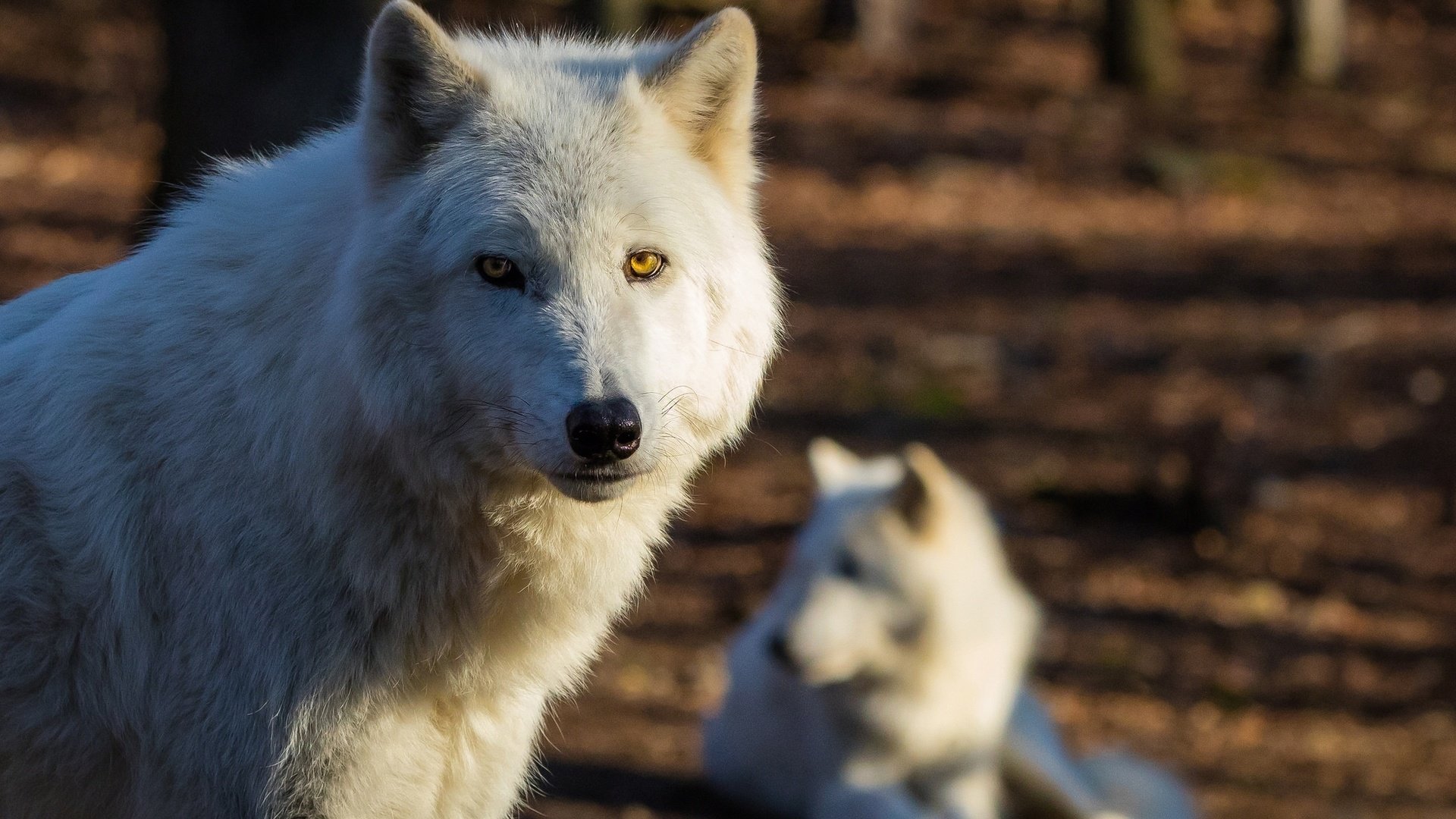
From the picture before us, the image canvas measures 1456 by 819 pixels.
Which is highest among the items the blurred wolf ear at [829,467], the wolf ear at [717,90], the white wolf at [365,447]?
the wolf ear at [717,90]

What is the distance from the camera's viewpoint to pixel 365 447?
3.08 meters

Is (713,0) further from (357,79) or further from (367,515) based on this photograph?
(367,515)

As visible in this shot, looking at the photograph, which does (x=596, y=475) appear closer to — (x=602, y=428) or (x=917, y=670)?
(x=602, y=428)

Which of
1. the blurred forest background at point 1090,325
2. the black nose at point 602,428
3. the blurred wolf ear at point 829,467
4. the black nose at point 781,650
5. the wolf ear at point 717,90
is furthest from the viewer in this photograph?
the blurred forest background at point 1090,325

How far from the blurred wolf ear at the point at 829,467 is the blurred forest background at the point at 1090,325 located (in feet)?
5.66

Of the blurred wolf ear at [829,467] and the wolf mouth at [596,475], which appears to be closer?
the wolf mouth at [596,475]

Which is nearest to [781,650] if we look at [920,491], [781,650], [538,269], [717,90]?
[781,650]

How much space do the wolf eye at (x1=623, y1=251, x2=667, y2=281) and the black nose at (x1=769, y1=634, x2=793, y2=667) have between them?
3.25 m

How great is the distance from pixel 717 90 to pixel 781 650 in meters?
3.27

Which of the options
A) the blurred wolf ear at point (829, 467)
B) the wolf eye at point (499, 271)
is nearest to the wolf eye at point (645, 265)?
the wolf eye at point (499, 271)

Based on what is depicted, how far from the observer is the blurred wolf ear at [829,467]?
6645mm

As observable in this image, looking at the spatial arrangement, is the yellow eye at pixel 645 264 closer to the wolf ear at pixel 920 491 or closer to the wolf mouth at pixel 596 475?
the wolf mouth at pixel 596 475

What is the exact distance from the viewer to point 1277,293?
12.7m

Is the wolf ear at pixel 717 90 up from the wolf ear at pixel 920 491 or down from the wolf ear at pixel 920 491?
up
